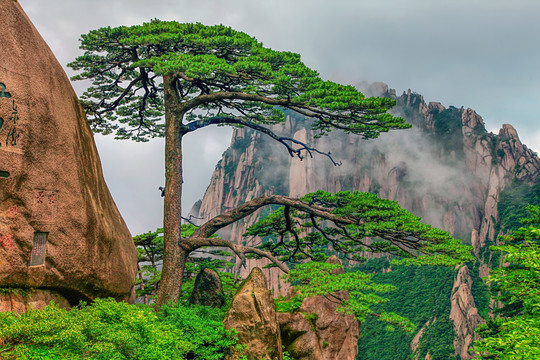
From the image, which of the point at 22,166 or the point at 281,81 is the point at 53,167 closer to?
the point at 22,166

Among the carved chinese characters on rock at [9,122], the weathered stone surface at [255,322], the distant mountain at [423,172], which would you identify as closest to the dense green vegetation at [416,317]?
the distant mountain at [423,172]

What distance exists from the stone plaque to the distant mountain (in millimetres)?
55376

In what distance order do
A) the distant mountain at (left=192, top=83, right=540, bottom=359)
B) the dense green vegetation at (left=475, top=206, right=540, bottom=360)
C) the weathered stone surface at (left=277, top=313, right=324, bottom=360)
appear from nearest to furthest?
the dense green vegetation at (left=475, top=206, right=540, bottom=360) < the weathered stone surface at (left=277, top=313, right=324, bottom=360) < the distant mountain at (left=192, top=83, right=540, bottom=359)

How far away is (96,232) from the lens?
7.64 meters

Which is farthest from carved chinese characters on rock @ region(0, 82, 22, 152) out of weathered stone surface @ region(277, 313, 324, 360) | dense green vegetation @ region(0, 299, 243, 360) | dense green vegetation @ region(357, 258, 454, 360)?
dense green vegetation @ region(357, 258, 454, 360)

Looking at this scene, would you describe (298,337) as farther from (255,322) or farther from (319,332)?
(255,322)

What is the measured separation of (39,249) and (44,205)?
753mm

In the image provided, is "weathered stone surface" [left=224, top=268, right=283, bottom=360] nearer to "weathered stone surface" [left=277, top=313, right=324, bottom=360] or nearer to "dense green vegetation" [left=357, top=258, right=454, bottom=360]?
"weathered stone surface" [left=277, top=313, right=324, bottom=360]

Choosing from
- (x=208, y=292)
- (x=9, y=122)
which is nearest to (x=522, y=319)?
(x=208, y=292)

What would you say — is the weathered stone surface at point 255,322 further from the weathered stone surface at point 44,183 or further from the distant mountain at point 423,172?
the distant mountain at point 423,172

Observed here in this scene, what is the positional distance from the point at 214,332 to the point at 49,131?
15.6ft

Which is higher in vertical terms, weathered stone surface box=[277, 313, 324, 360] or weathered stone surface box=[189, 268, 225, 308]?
weathered stone surface box=[189, 268, 225, 308]

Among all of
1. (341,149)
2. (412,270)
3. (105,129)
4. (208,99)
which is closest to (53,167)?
(208,99)

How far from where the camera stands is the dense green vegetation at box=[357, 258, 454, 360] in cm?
5331
